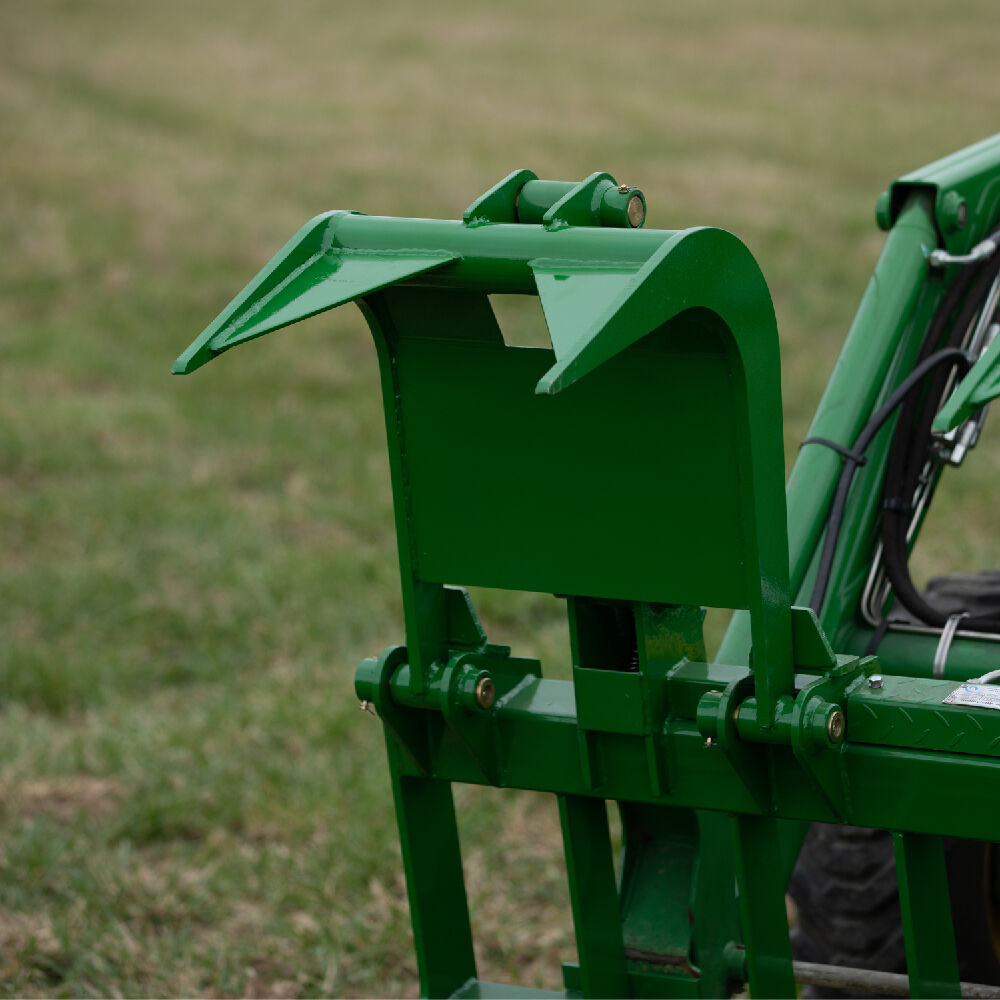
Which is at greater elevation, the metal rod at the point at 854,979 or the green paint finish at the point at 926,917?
the green paint finish at the point at 926,917

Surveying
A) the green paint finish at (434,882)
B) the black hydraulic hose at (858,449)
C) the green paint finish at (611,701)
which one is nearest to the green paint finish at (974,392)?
the green paint finish at (611,701)

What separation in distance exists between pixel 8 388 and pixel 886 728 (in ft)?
18.3

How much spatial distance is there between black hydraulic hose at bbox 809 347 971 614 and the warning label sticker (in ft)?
1.40

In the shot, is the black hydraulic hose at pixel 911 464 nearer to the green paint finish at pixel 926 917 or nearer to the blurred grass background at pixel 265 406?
the green paint finish at pixel 926 917

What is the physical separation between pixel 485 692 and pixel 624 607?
0.20 metres

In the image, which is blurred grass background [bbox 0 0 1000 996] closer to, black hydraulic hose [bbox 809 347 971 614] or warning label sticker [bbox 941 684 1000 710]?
black hydraulic hose [bbox 809 347 971 614]

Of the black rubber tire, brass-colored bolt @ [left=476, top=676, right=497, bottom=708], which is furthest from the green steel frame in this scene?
the black rubber tire

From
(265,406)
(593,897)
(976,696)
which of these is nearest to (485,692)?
(593,897)

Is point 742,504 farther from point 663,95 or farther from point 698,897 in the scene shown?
point 663,95

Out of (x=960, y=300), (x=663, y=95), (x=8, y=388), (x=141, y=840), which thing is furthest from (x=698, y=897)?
(x=663, y=95)

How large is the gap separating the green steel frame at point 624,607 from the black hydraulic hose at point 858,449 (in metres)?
0.35

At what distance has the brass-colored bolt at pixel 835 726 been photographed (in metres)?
1.81

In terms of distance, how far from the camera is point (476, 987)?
7.25 feet

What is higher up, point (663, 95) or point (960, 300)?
point (663, 95)
